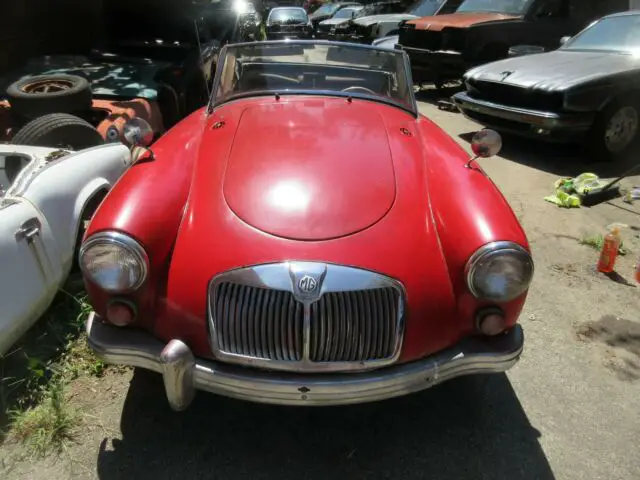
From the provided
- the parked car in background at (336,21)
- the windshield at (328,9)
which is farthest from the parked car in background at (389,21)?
the windshield at (328,9)

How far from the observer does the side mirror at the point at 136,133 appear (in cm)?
287

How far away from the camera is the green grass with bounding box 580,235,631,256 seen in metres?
4.28

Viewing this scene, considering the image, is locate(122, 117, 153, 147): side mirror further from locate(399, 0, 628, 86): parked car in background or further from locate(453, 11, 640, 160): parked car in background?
locate(399, 0, 628, 86): parked car in background

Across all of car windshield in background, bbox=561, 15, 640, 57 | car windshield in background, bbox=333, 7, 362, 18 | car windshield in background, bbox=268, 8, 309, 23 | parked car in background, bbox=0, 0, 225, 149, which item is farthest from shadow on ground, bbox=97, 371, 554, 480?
car windshield in background, bbox=333, 7, 362, 18

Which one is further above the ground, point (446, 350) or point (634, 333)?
point (446, 350)

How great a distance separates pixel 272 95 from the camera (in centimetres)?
351

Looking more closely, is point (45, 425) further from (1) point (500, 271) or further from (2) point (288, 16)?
(2) point (288, 16)

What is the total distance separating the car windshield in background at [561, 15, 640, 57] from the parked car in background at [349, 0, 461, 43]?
5150 millimetres

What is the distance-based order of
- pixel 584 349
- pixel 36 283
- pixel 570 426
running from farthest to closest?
pixel 584 349 → pixel 36 283 → pixel 570 426

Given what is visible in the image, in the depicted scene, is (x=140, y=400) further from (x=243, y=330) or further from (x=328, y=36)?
(x=328, y=36)

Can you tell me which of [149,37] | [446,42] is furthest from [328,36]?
[149,37]

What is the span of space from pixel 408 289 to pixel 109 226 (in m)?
1.26

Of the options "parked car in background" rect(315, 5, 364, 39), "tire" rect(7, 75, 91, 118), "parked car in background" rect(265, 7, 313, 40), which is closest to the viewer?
"tire" rect(7, 75, 91, 118)

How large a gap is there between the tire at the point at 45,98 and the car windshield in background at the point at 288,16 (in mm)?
13969
